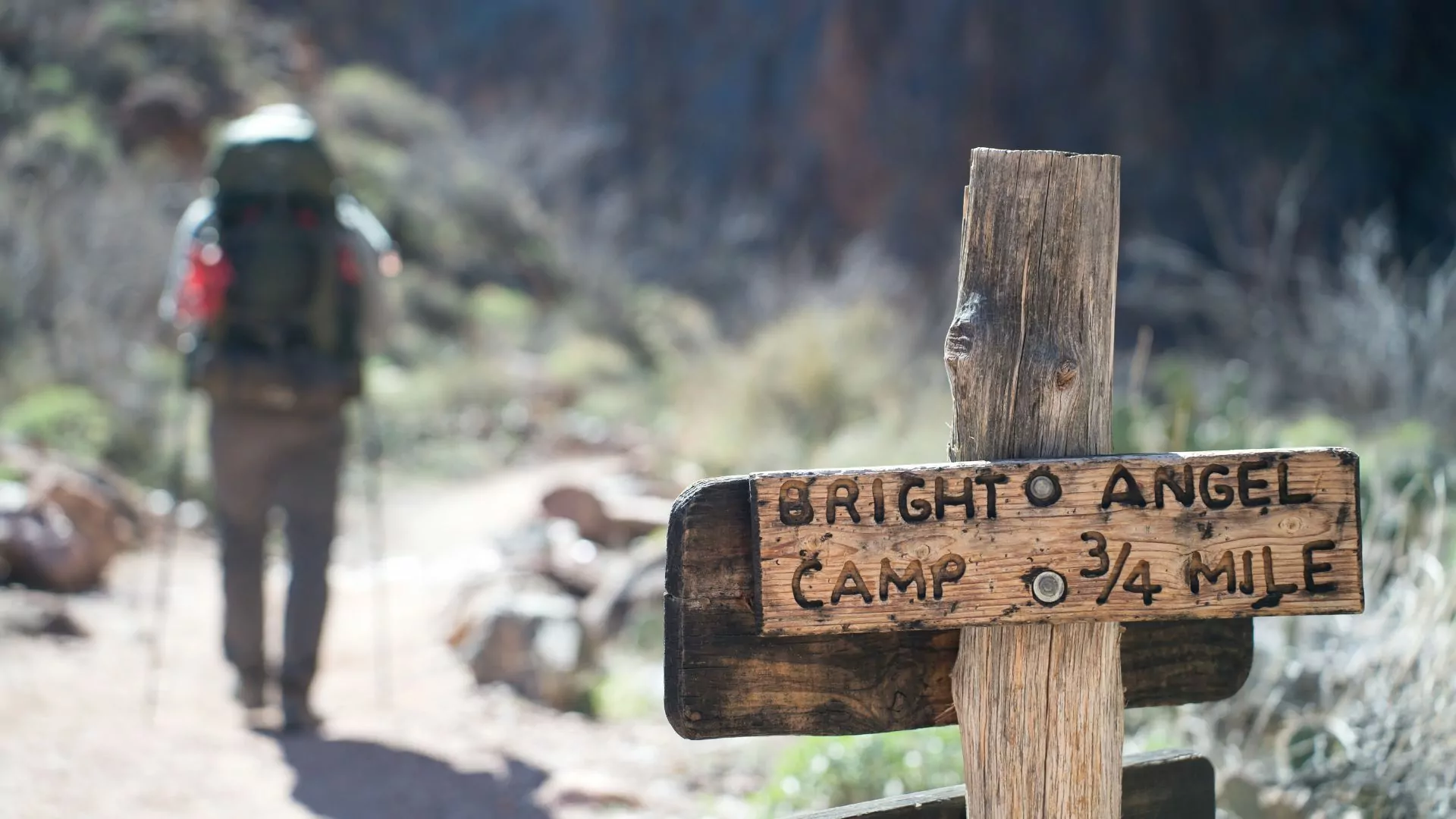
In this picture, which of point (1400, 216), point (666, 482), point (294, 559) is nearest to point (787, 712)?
point (294, 559)

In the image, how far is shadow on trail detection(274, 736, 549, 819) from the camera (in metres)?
3.99

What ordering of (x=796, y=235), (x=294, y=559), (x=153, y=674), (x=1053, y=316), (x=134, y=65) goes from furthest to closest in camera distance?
(x=796, y=235) → (x=134, y=65) → (x=153, y=674) → (x=294, y=559) → (x=1053, y=316)

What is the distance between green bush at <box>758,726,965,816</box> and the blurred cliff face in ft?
40.1

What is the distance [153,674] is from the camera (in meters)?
5.14

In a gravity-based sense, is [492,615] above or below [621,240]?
below

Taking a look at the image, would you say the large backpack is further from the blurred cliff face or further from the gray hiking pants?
the blurred cliff face

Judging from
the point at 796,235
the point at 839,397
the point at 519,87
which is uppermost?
the point at 519,87

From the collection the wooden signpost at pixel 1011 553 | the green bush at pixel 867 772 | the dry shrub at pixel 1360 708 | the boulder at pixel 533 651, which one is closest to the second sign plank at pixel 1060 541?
the wooden signpost at pixel 1011 553

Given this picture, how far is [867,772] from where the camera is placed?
11.9 ft

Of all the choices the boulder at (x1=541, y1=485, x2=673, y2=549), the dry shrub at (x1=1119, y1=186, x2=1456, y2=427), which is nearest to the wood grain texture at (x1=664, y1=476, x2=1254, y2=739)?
Answer: the boulder at (x1=541, y1=485, x2=673, y2=549)

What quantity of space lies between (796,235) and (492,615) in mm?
17315

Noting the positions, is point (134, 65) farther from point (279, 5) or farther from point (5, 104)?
point (279, 5)

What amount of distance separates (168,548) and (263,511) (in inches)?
111

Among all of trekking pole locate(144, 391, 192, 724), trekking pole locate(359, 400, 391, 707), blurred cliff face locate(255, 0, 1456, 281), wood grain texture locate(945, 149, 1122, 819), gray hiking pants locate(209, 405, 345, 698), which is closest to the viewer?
wood grain texture locate(945, 149, 1122, 819)
